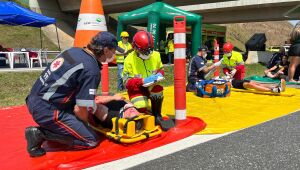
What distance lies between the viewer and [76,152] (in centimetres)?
347

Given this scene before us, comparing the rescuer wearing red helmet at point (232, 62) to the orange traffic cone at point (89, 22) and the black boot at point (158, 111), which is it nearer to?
the orange traffic cone at point (89, 22)

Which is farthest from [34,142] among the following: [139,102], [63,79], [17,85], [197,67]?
[17,85]

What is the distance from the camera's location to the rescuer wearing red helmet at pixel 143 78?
14.3 feet

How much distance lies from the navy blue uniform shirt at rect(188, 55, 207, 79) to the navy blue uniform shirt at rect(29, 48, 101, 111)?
15.8 feet

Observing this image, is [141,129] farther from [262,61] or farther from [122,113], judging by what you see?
[262,61]

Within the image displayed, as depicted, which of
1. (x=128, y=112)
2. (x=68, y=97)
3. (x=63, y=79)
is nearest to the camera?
(x=63, y=79)

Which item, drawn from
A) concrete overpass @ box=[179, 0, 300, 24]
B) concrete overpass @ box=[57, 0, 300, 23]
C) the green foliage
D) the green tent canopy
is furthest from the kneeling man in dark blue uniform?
the green foliage

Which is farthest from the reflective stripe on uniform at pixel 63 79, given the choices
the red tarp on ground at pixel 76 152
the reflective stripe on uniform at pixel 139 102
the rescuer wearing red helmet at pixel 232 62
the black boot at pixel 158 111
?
the rescuer wearing red helmet at pixel 232 62

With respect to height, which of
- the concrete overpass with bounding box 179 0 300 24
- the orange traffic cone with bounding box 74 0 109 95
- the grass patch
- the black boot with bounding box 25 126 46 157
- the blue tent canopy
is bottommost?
the grass patch

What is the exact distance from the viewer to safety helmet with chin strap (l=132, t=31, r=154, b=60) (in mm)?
4355

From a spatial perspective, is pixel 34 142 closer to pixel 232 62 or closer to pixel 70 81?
pixel 70 81

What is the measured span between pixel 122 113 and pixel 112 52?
0.83 metres

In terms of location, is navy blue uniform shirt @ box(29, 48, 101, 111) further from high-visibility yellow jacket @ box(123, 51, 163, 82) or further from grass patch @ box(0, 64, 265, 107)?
grass patch @ box(0, 64, 265, 107)

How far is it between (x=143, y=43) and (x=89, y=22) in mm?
3756
